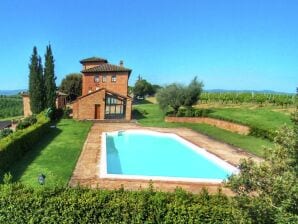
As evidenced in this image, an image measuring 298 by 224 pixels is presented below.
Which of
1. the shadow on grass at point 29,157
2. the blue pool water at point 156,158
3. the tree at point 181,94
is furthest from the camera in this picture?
the tree at point 181,94

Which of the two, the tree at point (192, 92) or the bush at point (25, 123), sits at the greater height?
the tree at point (192, 92)

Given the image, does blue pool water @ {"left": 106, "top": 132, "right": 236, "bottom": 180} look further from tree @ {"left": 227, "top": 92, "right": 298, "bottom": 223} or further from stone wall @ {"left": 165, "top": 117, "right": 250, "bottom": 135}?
tree @ {"left": 227, "top": 92, "right": 298, "bottom": 223}

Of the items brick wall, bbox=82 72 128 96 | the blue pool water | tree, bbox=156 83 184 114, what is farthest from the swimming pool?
brick wall, bbox=82 72 128 96

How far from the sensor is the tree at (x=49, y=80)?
38688 millimetres

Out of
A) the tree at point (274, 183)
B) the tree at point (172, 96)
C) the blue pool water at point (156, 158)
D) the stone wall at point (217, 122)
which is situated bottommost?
the blue pool water at point (156, 158)

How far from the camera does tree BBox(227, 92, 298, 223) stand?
4977mm

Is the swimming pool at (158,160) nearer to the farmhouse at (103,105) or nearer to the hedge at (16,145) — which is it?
the hedge at (16,145)

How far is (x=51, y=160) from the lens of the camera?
52.9 ft

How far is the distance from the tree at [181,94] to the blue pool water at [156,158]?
1162 cm

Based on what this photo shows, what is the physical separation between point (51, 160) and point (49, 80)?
24.9 meters

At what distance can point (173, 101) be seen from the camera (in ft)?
127

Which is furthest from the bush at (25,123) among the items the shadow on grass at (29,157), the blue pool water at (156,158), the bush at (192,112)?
the bush at (192,112)

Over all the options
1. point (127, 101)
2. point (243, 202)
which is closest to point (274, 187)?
point (243, 202)

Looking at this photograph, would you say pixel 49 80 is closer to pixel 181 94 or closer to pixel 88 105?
pixel 88 105
